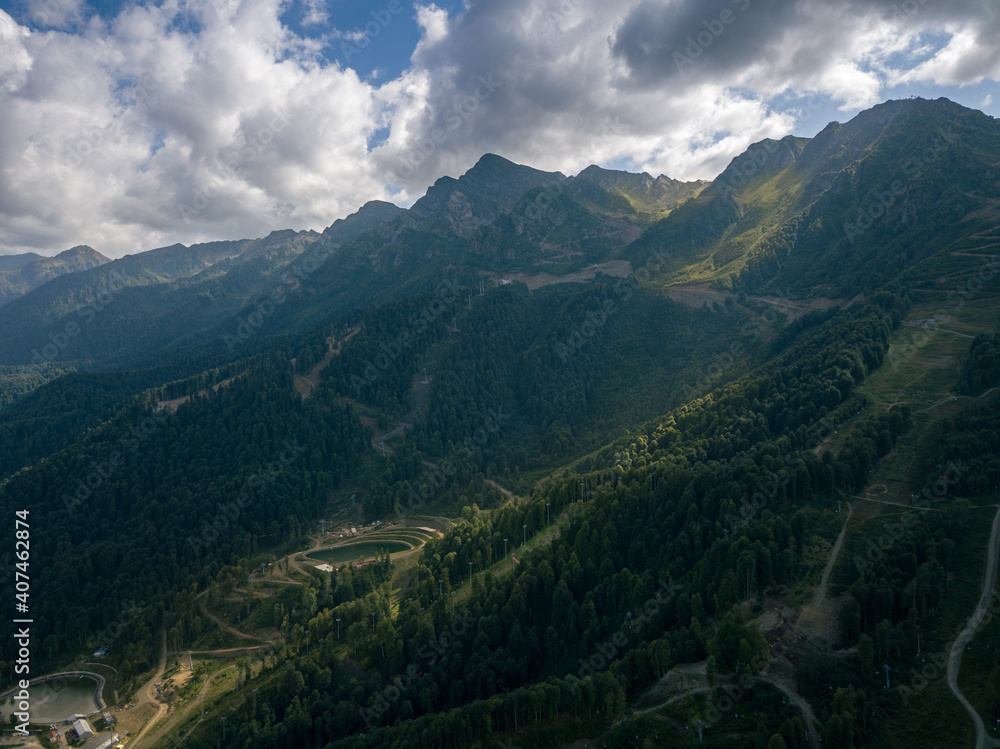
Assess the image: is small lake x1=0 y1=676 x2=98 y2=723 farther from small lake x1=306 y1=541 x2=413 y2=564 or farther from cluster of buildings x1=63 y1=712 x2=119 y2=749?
small lake x1=306 y1=541 x2=413 y2=564

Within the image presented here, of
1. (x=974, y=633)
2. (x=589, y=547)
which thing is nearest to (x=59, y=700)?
(x=589, y=547)

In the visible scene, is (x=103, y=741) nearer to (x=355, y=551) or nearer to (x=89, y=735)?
(x=89, y=735)

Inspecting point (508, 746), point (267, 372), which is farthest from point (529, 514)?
point (267, 372)

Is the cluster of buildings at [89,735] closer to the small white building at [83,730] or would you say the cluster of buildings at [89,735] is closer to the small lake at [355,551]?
the small white building at [83,730]

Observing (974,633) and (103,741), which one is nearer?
(974,633)

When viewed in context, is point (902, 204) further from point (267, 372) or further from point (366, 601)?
point (267, 372)

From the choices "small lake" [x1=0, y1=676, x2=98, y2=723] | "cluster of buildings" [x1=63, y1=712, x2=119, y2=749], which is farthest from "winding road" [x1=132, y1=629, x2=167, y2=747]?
"small lake" [x1=0, y1=676, x2=98, y2=723]
